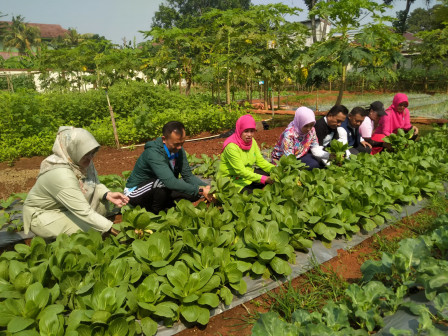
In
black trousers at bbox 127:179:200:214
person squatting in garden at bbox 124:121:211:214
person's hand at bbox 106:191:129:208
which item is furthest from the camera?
black trousers at bbox 127:179:200:214

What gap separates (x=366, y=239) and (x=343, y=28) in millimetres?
5264

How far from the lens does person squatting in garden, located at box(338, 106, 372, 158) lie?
4.48 metres

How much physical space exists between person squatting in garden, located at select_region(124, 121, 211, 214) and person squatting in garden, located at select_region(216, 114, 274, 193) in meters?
0.40

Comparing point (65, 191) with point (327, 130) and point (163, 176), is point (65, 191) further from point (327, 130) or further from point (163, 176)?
point (327, 130)

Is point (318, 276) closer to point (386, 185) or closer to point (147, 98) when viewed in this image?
point (386, 185)

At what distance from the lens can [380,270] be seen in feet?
6.16

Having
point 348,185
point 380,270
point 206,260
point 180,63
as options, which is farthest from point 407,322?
point 180,63

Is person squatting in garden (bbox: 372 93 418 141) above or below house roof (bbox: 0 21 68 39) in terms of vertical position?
below

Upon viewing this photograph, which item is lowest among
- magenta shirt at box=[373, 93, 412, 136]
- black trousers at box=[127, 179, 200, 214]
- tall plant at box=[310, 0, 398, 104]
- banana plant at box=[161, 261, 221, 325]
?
banana plant at box=[161, 261, 221, 325]

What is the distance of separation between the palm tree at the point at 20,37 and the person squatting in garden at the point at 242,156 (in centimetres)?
5068

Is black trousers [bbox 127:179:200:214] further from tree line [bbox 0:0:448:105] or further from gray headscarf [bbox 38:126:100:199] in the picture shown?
tree line [bbox 0:0:448:105]

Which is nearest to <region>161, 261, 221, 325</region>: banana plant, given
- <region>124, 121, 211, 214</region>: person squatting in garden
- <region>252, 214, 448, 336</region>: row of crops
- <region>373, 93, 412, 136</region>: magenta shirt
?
<region>252, 214, 448, 336</region>: row of crops

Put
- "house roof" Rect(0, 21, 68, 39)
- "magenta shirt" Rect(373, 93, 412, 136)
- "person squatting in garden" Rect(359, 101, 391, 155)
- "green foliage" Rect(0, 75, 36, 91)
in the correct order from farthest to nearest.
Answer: "house roof" Rect(0, 21, 68, 39)
"green foliage" Rect(0, 75, 36, 91)
"magenta shirt" Rect(373, 93, 412, 136)
"person squatting in garden" Rect(359, 101, 391, 155)

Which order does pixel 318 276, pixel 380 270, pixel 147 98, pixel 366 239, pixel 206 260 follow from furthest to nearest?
pixel 147 98 → pixel 366 239 → pixel 318 276 → pixel 206 260 → pixel 380 270
